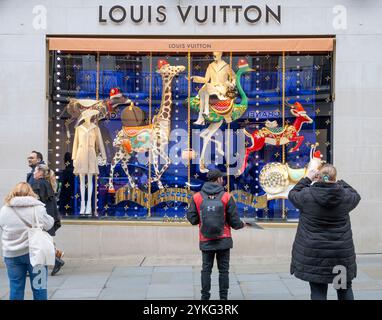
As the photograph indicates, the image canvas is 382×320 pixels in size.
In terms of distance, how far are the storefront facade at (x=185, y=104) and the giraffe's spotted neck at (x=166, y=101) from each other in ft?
0.09

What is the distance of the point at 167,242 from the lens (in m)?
10.1

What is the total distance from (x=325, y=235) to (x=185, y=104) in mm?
5643

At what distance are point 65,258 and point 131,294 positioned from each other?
290cm

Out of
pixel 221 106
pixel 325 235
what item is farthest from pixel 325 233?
pixel 221 106

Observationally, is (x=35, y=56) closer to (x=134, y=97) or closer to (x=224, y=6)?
(x=134, y=97)

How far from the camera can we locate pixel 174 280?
8367 millimetres

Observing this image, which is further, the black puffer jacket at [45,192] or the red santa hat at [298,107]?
the red santa hat at [298,107]

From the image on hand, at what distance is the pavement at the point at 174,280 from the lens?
24.2ft

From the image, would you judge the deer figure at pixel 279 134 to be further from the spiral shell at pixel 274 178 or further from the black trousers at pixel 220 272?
the black trousers at pixel 220 272

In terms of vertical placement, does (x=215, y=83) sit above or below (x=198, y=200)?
above

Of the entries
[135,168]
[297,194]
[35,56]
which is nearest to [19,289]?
[297,194]

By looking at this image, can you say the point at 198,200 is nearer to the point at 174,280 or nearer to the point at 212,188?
the point at 212,188

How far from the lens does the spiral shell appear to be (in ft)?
33.7

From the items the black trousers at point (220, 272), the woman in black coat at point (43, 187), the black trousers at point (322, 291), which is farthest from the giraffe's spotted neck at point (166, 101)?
the black trousers at point (322, 291)
